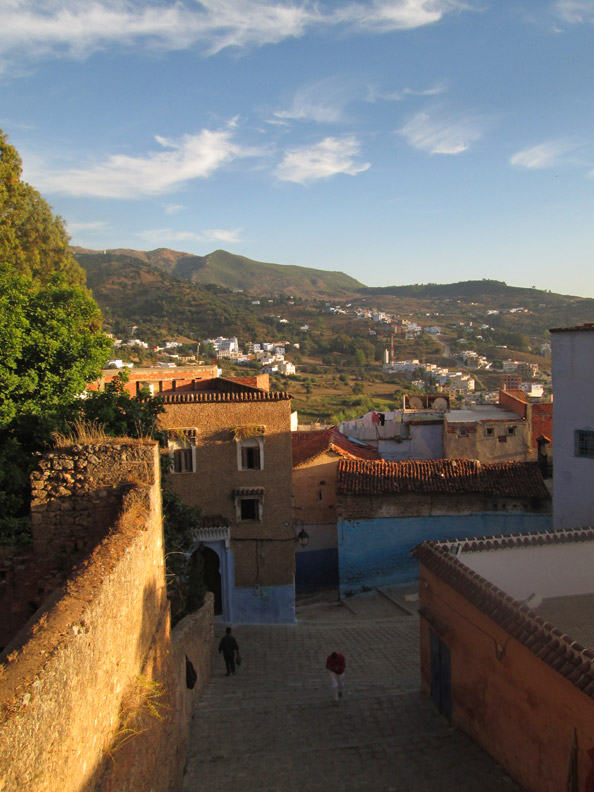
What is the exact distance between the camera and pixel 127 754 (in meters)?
5.38

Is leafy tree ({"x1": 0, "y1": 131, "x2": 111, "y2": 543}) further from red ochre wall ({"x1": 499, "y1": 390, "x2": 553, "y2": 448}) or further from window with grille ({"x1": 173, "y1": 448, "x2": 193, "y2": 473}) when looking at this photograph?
red ochre wall ({"x1": 499, "y1": 390, "x2": 553, "y2": 448})

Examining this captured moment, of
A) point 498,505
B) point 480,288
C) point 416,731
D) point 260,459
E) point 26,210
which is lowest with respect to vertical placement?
point 416,731

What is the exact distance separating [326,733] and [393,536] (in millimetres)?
9434

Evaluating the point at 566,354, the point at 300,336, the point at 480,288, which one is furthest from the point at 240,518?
the point at 480,288

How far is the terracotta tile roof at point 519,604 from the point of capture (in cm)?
652

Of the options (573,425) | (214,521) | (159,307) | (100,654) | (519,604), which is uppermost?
(159,307)

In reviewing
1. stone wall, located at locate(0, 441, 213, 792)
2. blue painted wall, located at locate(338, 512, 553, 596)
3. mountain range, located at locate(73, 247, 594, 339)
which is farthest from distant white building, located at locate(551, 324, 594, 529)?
mountain range, located at locate(73, 247, 594, 339)

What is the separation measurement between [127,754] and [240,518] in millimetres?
10950

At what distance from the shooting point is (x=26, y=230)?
73.6 ft

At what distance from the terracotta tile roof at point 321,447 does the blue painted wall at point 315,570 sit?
2.87 metres

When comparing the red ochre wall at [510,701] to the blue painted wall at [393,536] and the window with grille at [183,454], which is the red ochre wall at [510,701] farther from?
the window with grille at [183,454]

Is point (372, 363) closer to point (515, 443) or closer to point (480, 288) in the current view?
point (515, 443)

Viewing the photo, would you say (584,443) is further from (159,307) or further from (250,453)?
(159,307)

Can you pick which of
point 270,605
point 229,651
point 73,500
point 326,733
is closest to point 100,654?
point 73,500
